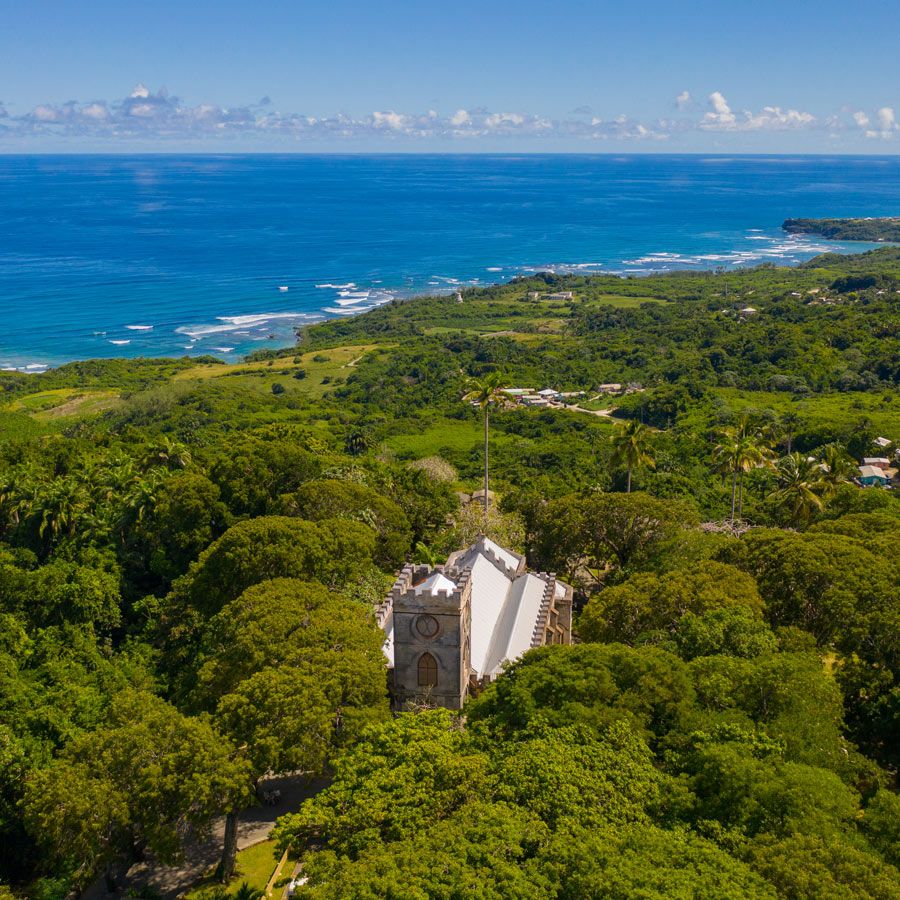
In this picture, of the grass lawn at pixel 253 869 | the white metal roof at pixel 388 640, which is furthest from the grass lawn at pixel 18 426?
the grass lawn at pixel 253 869

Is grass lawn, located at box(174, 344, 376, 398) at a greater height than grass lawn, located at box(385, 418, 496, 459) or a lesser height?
greater

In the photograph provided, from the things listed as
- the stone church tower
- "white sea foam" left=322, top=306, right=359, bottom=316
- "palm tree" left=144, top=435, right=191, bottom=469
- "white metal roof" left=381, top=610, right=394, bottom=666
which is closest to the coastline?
"white sea foam" left=322, top=306, right=359, bottom=316

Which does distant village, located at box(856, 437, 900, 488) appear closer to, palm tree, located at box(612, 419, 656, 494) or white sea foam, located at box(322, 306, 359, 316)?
palm tree, located at box(612, 419, 656, 494)

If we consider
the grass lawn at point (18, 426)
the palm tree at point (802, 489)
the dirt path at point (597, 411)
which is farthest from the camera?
the dirt path at point (597, 411)

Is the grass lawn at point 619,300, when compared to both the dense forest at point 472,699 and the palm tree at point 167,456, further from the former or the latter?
the palm tree at point 167,456

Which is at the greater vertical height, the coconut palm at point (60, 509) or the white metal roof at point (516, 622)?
the white metal roof at point (516, 622)

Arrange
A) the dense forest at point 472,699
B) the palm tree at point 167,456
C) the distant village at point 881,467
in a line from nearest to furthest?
the dense forest at point 472,699 → the palm tree at point 167,456 → the distant village at point 881,467
